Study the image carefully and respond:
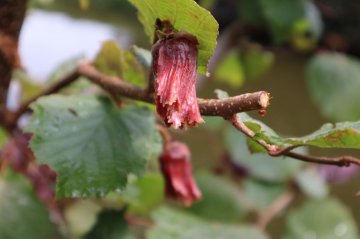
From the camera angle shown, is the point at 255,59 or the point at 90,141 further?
the point at 255,59

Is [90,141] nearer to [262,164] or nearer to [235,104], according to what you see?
[235,104]

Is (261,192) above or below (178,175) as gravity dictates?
below

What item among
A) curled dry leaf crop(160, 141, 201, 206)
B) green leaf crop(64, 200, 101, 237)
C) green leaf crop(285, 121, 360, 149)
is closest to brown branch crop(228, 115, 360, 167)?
green leaf crop(285, 121, 360, 149)

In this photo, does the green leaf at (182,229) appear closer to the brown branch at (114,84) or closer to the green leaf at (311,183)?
the brown branch at (114,84)

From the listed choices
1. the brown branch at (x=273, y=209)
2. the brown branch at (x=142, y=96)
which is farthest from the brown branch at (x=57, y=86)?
the brown branch at (x=273, y=209)

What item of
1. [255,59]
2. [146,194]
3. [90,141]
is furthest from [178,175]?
[255,59]

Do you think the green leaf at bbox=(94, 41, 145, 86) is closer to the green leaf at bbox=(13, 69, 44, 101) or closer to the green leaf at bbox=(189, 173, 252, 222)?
the green leaf at bbox=(13, 69, 44, 101)
